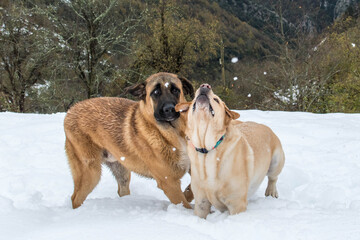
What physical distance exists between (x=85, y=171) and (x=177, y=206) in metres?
1.39

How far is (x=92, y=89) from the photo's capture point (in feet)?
56.7

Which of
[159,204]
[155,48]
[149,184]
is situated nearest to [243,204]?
[159,204]

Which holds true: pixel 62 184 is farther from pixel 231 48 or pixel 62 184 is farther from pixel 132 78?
pixel 231 48

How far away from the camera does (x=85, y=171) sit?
3910mm

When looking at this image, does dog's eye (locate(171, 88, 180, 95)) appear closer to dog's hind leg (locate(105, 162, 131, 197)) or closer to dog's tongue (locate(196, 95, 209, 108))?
dog's tongue (locate(196, 95, 209, 108))

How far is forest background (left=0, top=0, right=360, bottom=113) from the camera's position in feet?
46.7

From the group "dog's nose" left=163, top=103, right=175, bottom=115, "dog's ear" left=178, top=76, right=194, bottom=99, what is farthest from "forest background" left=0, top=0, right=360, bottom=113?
"dog's nose" left=163, top=103, right=175, bottom=115

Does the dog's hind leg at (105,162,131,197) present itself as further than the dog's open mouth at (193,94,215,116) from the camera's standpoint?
Yes

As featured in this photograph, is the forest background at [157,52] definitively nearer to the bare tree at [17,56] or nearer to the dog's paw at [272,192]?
the bare tree at [17,56]

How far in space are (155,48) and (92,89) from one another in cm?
608

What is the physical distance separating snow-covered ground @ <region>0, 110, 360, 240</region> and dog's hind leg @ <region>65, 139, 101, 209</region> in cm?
16

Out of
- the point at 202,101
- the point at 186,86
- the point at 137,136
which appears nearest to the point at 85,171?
the point at 137,136

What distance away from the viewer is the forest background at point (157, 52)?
46.7ft

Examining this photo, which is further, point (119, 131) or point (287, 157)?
point (287, 157)
